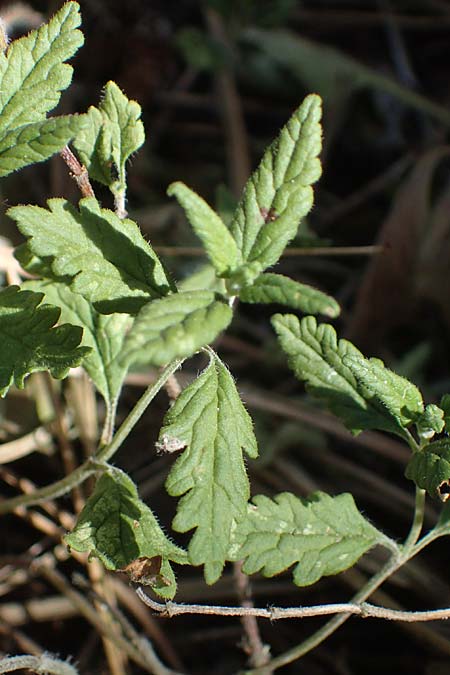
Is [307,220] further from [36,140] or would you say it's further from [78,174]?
[36,140]

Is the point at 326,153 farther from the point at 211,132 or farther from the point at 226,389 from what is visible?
the point at 226,389

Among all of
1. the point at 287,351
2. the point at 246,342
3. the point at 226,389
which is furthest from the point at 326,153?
the point at 226,389

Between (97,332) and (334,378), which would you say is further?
(97,332)

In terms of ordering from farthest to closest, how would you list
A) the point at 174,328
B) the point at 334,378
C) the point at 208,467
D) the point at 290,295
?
the point at 334,378 < the point at 208,467 < the point at 290,295 < the point at 174,328

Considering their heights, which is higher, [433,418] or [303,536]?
[433,418]

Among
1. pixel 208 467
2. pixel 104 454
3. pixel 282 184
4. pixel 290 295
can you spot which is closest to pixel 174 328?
pixel 290 295

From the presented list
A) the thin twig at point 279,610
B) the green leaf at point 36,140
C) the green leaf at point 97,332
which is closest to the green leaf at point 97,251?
the green leaf at point 36,140
